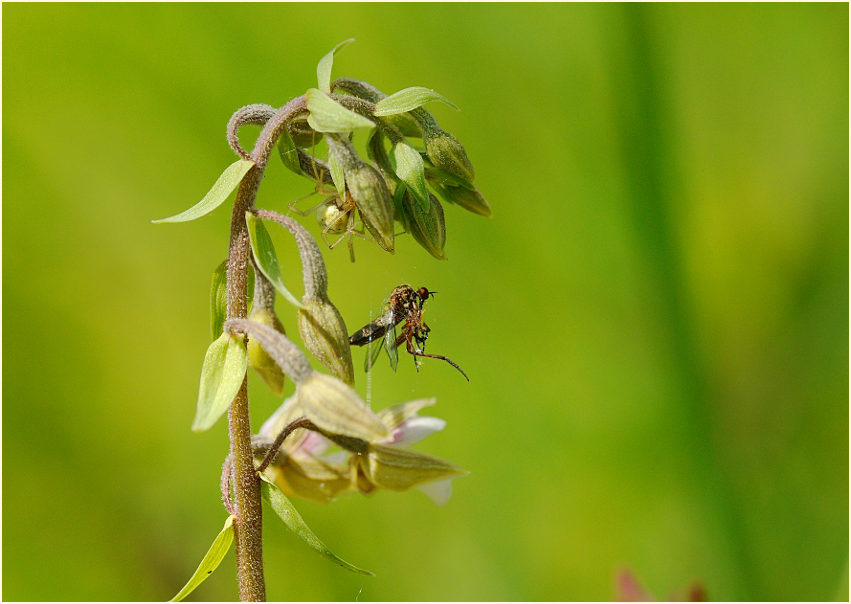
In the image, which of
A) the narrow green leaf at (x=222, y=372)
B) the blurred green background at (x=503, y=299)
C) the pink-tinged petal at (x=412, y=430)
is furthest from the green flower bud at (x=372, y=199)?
the blurred green background at (x=503, y=299)

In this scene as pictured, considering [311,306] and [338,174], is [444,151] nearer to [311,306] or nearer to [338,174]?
[338,174]

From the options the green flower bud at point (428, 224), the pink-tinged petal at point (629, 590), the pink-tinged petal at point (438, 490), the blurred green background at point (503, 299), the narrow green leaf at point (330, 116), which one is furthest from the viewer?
the blurred green background at point (503, 299)

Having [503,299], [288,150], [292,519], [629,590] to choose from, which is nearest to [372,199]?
[288,150]

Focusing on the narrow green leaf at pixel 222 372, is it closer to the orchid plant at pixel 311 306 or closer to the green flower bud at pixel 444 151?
the orchid plant at pixel 311 306

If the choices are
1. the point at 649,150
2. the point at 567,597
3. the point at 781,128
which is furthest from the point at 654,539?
the point at 781,128

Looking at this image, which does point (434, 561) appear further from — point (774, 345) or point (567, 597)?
point (774, 345)

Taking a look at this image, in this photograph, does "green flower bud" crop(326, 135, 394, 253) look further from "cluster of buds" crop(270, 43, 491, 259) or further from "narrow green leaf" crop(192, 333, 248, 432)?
"narrow green leaf" crop(192, 333, 248, 432)
